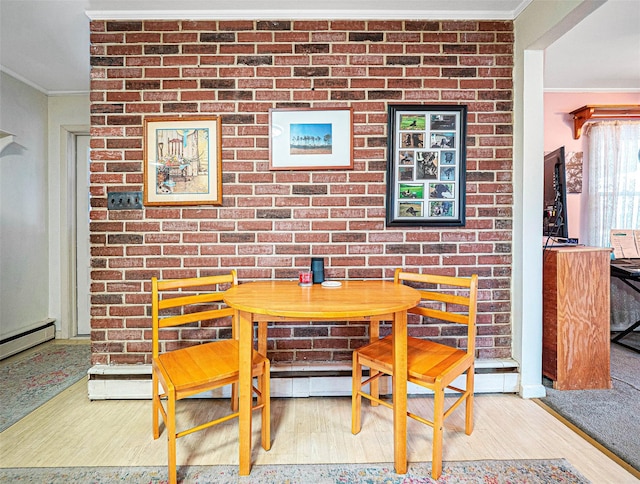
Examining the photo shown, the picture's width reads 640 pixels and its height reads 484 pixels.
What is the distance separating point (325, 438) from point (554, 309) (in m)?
1.82

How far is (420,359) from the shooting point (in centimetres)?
175

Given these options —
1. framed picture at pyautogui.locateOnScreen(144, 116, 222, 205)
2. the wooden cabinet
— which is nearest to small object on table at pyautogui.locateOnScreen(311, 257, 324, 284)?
framed picture at pyautogui.locateOnScreen(144, 116, 222, 205)

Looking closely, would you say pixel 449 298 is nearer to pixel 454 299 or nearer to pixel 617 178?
pixel 454 299

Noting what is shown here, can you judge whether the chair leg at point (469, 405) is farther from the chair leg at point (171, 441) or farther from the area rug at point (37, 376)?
the area rug at point (37, 376)

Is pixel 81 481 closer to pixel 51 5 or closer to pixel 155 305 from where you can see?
pixel 155 305

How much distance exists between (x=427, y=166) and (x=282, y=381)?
179 centimetres

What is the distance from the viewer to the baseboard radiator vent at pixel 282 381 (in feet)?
7.54

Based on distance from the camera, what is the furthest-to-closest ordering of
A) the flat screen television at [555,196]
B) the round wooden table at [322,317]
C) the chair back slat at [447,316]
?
the flat screen television at [555,196] < the chair back slat at [447,316] < the round wooden table at [322,317]

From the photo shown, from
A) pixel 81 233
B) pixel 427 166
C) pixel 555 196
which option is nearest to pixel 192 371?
pixel 427 166

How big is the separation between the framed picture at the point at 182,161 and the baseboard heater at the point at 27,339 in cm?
218

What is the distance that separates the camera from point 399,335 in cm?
158

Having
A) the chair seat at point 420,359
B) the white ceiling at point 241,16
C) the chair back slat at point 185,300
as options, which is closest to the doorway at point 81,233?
the white ceiling at point 241,16

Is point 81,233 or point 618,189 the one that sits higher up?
point 618,189

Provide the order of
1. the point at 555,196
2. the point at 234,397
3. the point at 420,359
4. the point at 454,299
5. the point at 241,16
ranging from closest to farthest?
the point at 420,359 → the point at 454,299 → the point at 234,397 → the point at 241,16 → the point at 555,196
